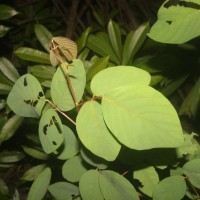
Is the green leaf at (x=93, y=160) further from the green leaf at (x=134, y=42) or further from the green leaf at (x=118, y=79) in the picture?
the green leaf at (x=134, y=42)

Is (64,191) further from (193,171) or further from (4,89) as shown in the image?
(4,89)

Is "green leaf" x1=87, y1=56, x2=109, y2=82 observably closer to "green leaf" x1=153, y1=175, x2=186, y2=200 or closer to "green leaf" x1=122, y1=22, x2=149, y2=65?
"green leaf" x1=122, y1=22, x2=149, y2=65

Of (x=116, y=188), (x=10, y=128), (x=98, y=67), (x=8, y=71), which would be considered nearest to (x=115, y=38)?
(x=98, y=67)

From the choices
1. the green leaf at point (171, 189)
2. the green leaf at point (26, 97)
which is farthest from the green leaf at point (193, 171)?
the green leaf at point (26, 97)

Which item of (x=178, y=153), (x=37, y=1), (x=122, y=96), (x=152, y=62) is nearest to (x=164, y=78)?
(x=152, y=62)

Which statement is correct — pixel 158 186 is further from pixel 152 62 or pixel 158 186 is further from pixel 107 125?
pixel 152 62
